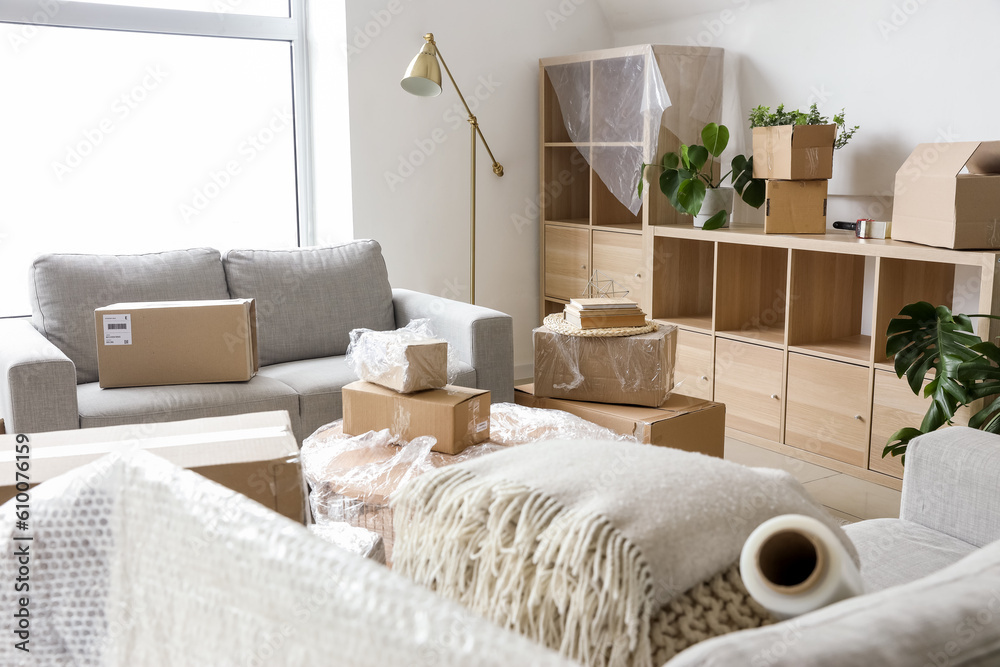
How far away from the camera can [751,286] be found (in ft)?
11.8

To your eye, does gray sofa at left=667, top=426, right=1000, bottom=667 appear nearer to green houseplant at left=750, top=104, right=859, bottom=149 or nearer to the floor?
the floor

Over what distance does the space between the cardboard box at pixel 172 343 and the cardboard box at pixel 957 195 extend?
2.14 meters

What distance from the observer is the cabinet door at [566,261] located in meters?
4.23

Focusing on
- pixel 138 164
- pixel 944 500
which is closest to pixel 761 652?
pixel 944 500

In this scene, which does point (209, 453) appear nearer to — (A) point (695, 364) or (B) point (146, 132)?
(A) point (695, 364)

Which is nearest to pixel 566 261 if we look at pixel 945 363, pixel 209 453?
pixel 945 363

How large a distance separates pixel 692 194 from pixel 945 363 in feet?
4.50

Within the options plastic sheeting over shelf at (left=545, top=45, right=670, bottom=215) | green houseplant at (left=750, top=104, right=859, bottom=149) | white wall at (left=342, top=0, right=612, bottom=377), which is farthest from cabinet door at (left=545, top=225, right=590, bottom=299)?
green houseplant at (left=750, top=104, right=859, bottom=149)

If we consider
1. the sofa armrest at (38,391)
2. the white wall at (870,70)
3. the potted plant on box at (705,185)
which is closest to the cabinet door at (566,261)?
the potted plant on box at (705,185)

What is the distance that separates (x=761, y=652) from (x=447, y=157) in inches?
151

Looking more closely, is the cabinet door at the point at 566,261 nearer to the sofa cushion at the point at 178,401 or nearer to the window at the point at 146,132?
the window at the point at 146,132

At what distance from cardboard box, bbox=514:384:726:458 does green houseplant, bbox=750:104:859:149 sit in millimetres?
1321

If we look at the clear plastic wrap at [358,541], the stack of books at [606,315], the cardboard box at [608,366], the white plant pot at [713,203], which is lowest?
the clear plastic wrap at [358,541]

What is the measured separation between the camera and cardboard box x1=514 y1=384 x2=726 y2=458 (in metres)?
2.32
